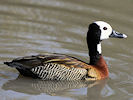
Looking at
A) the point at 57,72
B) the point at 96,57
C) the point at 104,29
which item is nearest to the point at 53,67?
the point at 57,72

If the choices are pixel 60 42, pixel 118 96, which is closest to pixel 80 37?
pixel 60 42

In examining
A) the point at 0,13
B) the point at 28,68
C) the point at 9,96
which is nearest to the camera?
the point at 9,96

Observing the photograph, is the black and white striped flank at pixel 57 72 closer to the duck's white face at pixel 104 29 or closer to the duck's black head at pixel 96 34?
the duck's black head at pixel 96 34

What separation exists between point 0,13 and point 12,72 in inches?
138

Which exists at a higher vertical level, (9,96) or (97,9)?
(97,9)

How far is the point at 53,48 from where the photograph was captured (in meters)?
11.6

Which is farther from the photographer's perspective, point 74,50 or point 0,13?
point 0,13

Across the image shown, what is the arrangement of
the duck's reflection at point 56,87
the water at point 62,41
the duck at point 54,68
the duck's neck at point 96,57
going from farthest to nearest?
the duck's neck at point 96,57 → the duck at point 54,68 → the water at point 62,41 → the duck's reflection at point 56,87

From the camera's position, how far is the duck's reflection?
31.0 ft

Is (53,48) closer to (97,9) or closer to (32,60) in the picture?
(32,60)

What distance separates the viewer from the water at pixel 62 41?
9547 mm

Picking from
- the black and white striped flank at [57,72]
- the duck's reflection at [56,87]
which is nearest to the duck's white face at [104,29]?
the black and white striped flank at [57,72]

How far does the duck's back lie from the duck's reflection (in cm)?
15

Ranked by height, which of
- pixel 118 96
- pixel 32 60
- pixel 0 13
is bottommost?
pixel 118 96
